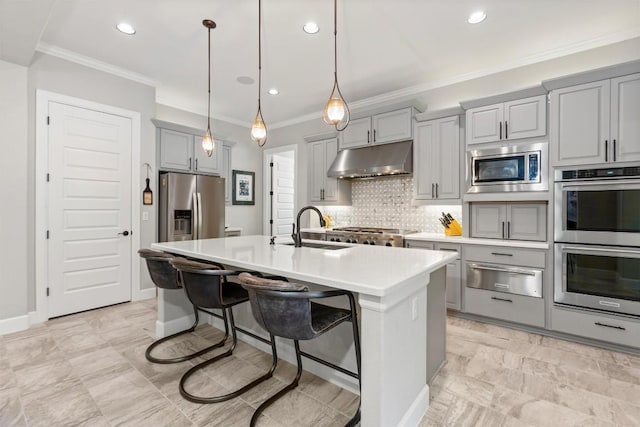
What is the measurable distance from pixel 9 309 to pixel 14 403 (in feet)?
5.36

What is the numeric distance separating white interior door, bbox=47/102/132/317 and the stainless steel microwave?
4.28 metres

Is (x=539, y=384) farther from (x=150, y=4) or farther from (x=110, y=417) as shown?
(x=150, y=4)

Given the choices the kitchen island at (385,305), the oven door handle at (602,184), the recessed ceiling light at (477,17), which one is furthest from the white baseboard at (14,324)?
the oven door handle at (602,184)

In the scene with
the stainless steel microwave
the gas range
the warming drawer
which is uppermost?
the stainless steel microwave

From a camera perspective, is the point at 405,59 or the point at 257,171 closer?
the point at 405,59

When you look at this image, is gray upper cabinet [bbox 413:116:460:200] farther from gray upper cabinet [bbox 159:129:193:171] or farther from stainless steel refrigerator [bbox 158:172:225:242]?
gray upper cabinet [bbox 159:129:193:171]

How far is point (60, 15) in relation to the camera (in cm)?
271

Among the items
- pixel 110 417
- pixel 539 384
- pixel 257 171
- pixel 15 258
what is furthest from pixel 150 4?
pixel 539 384

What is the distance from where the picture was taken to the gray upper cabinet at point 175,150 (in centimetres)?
426

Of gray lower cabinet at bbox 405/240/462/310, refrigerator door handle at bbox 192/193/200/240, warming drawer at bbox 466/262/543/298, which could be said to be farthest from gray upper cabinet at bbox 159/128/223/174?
warming drawer at bbox 466/262/543/298

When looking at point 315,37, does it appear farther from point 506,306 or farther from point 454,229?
point 506,306

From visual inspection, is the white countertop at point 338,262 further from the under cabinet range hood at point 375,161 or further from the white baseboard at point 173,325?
the under cabinet range hood at point 375,161

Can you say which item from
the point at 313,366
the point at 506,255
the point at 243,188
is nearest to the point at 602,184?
the point at 506,255

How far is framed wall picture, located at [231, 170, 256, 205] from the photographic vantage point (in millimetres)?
5742
